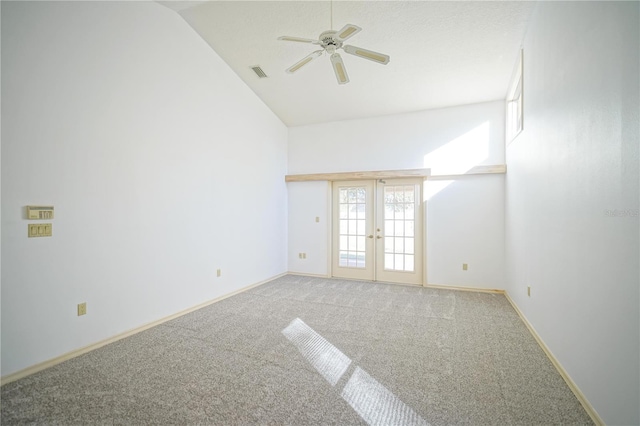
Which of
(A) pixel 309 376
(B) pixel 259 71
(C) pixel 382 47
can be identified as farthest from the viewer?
(B) pixel 259 71

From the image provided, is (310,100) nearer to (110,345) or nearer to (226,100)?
(226,100)

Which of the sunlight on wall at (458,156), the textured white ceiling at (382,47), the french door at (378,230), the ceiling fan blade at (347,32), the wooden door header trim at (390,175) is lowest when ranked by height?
the french door at (378,230)

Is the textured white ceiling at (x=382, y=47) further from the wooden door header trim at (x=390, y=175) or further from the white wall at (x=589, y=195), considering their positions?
the wooden door header trim at (x=390, y=175)

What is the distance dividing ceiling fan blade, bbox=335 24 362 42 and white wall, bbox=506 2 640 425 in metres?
1.54

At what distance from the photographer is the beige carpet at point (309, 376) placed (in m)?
1.84

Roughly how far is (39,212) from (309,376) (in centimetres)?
254

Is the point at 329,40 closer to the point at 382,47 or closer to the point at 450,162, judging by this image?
the point at 382,47

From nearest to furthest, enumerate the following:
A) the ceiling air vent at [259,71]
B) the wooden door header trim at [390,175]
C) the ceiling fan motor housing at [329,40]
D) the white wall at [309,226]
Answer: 1. the ceiling fan motor housing at [329,40]
2. the ceiling air vent at [259,71]
3. the wooden door header trim at [390,175]
4. the white wall at [309,226]

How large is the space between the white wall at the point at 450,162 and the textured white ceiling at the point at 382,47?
310 millimetres

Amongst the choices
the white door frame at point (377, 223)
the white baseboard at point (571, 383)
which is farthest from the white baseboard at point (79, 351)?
the white baseboard at point (571, 383)

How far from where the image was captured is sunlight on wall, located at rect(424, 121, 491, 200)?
15.9 ft

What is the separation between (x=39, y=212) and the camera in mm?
2396

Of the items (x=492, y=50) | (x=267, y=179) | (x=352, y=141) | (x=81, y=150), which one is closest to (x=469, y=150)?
(x=492, y=50)

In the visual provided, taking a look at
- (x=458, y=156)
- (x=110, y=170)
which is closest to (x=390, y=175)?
(x=458, y=156)
